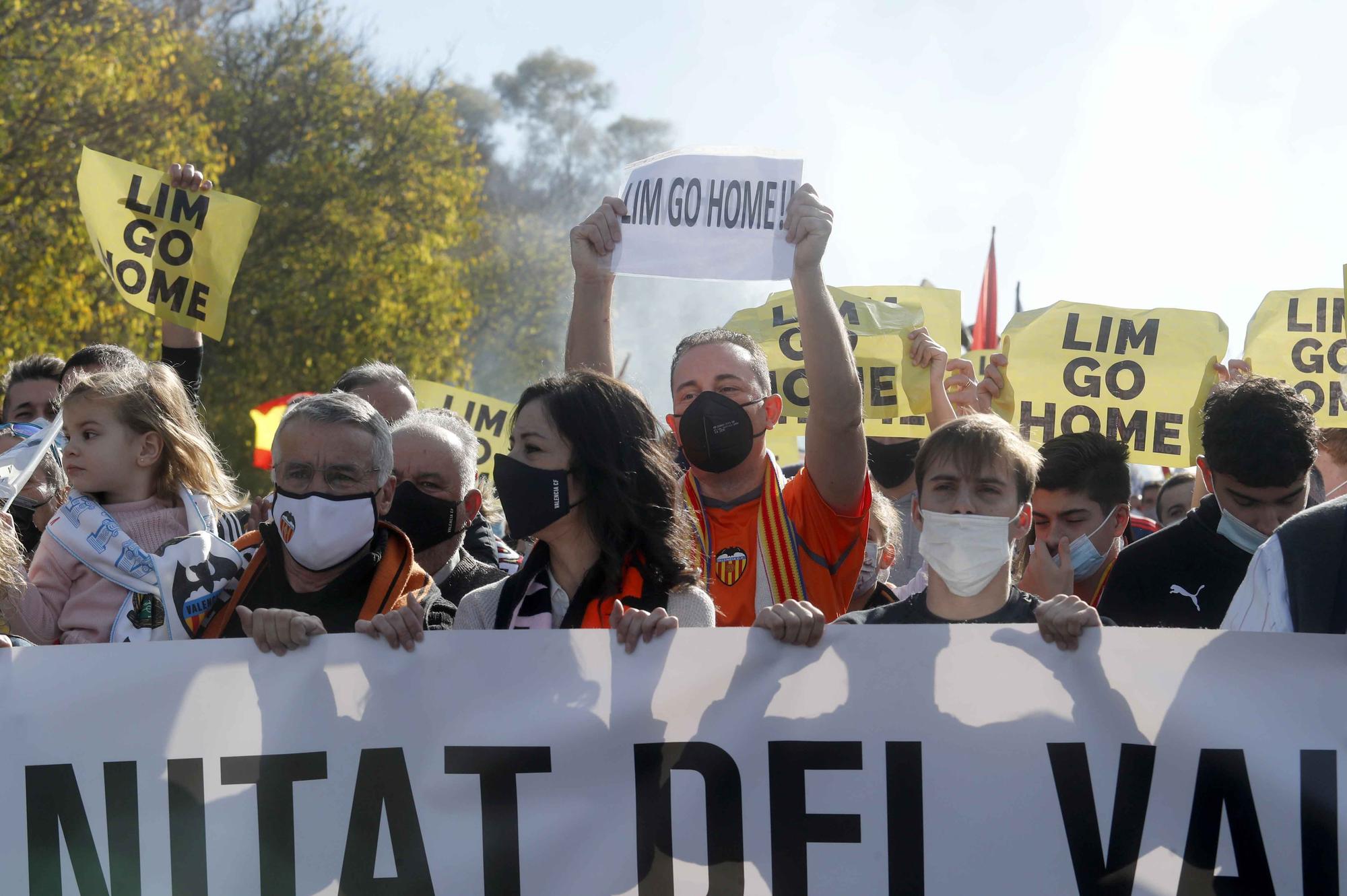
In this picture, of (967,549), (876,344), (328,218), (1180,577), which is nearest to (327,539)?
(967,549)

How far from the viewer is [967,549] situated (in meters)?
3.12

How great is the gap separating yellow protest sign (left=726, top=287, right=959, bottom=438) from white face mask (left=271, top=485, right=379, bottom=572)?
2.31 m

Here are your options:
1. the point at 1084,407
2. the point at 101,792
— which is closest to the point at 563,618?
the point at 101,792

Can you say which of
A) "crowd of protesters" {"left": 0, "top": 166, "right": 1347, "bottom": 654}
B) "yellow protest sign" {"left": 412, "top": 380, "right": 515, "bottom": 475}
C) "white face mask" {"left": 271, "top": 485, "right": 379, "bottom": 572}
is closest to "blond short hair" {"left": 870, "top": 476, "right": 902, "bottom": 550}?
"crowd of protesters" {"left": 0, "top": 166, "right": 1347, "bottom": 654}

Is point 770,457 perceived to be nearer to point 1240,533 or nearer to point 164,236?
point 1240,533

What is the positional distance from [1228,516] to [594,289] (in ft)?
5.75

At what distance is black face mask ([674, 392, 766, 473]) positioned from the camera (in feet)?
12.1

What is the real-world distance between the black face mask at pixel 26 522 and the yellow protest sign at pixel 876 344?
2.49 m

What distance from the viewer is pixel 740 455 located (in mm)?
3693

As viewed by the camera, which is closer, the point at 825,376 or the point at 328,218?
the point at 825,376

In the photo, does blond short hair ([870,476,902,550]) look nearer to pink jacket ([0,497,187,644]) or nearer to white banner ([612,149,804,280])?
white banner ([612,149,804,280])

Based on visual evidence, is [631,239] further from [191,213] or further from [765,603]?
[191,213]

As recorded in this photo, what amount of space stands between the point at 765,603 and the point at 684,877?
0.87m

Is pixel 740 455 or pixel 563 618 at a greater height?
pixel 740 455
